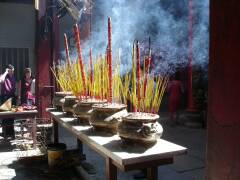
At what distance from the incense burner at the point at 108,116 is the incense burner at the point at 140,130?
450mm

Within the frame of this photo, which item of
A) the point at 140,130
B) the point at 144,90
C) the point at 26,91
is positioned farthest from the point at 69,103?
the point at 26,91

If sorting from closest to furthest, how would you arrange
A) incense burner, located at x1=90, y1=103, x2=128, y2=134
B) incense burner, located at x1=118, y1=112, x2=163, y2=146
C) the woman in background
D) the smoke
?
incense burner, located at x1=118, y1=112, x2=163, y2=146 < incense burner, located at x1=90, y1=103, x2=128, y2=134 < the smoke < the woman in background

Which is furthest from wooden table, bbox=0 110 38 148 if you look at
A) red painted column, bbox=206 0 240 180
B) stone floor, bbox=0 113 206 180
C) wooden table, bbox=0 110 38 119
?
red painted column, bbox=206 0 240 180

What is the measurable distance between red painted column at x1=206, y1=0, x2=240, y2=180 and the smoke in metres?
5.05

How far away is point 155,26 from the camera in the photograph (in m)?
7.39

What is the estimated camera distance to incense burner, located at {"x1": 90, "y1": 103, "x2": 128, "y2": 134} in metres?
3.42

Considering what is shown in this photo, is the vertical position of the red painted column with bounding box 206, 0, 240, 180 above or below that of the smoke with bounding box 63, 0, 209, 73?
below

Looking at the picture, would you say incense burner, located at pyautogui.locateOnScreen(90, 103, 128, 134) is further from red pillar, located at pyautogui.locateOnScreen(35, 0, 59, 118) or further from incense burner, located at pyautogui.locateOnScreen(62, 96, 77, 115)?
red pillar, located at pyautogui.locateOnScreen(35, 0, 59, 118)

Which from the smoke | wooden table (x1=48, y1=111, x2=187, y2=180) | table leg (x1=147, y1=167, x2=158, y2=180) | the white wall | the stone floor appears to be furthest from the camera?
the white wall

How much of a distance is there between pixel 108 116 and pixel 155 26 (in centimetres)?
442

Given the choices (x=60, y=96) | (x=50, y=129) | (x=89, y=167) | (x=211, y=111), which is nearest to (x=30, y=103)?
(x=50, y=129)

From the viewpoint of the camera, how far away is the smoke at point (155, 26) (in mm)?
7234

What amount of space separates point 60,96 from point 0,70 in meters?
5.38

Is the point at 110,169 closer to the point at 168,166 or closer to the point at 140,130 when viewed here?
the point at 140,130
